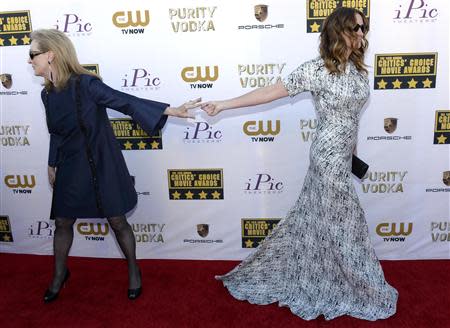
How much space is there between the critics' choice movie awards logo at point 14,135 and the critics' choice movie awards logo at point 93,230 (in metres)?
0.80

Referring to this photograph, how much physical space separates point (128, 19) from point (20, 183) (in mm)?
1616

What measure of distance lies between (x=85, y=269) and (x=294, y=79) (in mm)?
2197

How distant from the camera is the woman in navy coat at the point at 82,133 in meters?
2.57

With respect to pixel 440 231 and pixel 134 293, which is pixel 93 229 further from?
pixel 440 231

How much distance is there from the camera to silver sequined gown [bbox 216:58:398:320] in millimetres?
2426

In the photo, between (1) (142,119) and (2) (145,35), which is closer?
(1) (142,119)

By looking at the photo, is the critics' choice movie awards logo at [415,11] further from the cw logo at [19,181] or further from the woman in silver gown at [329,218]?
the cw logo at [19,181]

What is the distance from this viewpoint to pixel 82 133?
2.62 metres

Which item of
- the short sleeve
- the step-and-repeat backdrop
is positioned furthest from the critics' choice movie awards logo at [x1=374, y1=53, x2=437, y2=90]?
the short sleeve

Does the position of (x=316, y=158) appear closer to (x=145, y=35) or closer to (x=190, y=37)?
(x=190, y=37)

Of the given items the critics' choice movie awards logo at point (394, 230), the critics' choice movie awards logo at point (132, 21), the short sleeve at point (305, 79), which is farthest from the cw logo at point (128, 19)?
the critics' choice movie awards logo at point (394, 230)

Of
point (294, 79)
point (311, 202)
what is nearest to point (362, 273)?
point (311, 202)

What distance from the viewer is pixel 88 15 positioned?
3.18m

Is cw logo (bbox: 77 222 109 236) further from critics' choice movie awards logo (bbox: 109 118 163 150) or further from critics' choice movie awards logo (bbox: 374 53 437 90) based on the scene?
critics' choice movie awards logo (bbox: 374 53 437 90)
